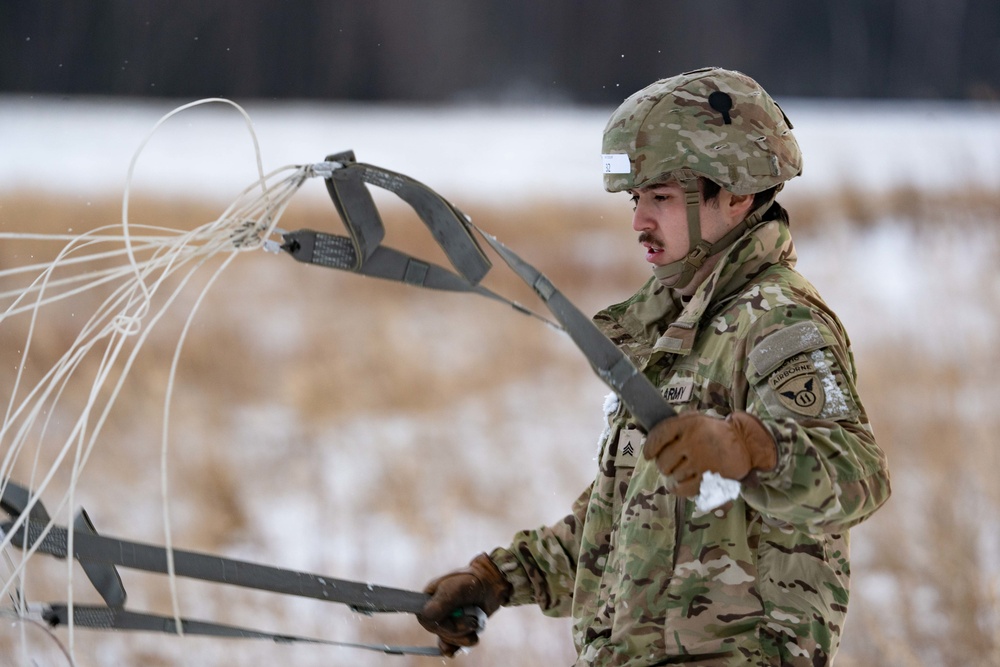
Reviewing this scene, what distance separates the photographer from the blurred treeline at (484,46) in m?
3.04

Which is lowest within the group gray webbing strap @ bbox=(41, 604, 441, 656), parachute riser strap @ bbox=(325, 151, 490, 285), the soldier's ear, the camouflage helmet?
gray webbing strap @ bbox=(41, 604, 441, 656)

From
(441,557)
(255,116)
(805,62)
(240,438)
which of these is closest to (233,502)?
(240,438)

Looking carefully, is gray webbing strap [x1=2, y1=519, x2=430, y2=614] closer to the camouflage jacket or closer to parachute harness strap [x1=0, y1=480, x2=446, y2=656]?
parachute harness strap [x1=0, y1=480, x2=446, y2=656]

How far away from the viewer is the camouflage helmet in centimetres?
120

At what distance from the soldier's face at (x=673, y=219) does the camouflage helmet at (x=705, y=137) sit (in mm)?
23

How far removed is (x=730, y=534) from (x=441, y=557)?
2206mm

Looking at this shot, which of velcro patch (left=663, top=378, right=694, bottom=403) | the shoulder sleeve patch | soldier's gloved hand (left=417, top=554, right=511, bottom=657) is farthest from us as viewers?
soldier's gloved hand (left=417, top=554, right=511, bottom=657)

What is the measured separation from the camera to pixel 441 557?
3217 mm

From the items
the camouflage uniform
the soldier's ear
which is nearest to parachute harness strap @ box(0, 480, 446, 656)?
the camouflage uniform

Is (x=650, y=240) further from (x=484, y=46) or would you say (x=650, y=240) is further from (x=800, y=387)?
(x=484, y=46)

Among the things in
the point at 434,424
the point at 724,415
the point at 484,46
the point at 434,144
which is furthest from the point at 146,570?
the point at 434,144

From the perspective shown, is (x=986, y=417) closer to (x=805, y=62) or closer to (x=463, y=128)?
(x=805, y=62)

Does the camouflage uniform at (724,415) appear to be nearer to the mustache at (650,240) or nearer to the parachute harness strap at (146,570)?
the mustache at (650,240)

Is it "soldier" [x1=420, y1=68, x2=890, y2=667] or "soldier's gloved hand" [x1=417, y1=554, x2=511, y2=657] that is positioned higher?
"soldier" [x1=420, y1=68, x2=890, y2=667]
